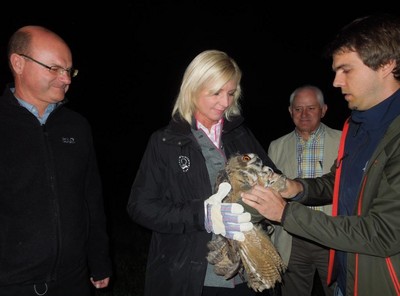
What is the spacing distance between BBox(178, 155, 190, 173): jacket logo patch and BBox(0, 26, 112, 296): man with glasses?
71 centimetres

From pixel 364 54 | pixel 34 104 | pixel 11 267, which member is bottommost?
pixel 11 267

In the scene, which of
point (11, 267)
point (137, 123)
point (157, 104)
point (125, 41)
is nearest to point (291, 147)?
point (11, 267)

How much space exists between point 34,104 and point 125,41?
108 feet

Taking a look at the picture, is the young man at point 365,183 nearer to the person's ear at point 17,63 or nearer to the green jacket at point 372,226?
the green jacket at point 372,226

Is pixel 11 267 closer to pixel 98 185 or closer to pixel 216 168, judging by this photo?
pixel 98 185

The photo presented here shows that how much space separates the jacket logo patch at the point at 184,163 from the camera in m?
2.47

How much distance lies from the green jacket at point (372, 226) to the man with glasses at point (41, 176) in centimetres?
139

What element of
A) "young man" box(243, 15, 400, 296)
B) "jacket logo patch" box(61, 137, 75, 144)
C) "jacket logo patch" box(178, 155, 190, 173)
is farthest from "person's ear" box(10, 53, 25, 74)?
"young man" box(243, 15, 400, 296)

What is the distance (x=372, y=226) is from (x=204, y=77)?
1378 mm

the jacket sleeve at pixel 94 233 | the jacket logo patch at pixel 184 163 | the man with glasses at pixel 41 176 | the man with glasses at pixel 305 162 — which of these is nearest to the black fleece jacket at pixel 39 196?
the man with glasses at pixel 41 176

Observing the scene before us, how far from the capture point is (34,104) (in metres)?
2.52

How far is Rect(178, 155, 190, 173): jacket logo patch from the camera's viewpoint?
2.47 m

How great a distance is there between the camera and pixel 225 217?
2158 millimetres

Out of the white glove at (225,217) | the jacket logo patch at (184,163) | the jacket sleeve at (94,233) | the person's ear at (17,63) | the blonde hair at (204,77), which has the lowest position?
the jacket sleeve at (94,233)
